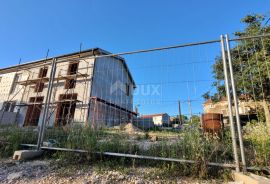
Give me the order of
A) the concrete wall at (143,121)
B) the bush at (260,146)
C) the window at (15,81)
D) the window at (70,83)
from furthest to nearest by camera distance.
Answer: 1. the window at (15,81)
2. the window at (70,83)
3. the concrete wall at (143,121)
4. the bush at (260,146)

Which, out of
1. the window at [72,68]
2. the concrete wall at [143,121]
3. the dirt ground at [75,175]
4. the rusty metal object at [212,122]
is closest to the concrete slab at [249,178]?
the dirt ground at [75,175]

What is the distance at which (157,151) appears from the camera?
2.62 metres

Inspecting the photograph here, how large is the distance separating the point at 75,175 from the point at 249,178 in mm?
2137

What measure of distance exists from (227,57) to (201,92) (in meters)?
0.67

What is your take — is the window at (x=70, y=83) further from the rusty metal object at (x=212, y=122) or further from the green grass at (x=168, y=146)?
the rusty metal object at (x=212, y=122)

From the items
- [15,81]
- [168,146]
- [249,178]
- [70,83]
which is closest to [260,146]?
[249,178]

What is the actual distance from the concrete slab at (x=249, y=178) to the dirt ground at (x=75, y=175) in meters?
0.23

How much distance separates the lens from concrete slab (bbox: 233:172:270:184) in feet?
4.89

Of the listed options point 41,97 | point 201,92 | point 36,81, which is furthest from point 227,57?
point 36,81

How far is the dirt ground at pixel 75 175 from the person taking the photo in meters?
1.97

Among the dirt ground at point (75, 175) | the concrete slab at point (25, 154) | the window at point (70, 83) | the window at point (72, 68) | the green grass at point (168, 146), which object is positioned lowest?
the dirt ground at point (75, 175)

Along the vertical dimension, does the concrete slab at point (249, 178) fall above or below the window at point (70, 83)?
below

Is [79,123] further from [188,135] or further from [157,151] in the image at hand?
[188,135]

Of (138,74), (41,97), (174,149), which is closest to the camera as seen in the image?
(174,149)
